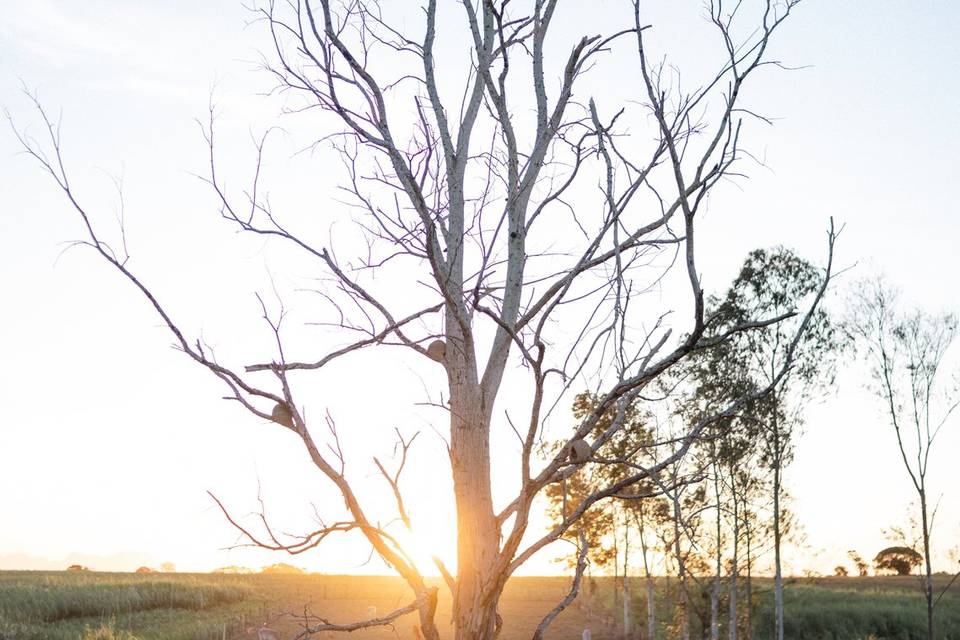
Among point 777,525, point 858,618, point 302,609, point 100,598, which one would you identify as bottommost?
point 858,618

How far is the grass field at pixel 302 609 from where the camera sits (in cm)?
2266

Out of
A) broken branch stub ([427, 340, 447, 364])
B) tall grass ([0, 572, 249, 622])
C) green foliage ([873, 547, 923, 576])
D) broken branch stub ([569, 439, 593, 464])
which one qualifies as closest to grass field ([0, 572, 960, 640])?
tall grass ([0, 572, 249, 622])

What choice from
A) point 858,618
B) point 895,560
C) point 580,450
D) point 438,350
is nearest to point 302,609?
point 858,618

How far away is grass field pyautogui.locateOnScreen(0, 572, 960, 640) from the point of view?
22.7 meters

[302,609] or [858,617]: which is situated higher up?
[302,609]

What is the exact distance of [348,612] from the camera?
27.7 meters

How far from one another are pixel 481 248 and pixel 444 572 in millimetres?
1555

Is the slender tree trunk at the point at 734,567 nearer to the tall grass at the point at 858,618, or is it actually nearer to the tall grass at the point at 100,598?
the tall grass at the point at 858,618

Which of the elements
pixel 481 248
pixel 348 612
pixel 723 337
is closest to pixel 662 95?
pixel 723 337

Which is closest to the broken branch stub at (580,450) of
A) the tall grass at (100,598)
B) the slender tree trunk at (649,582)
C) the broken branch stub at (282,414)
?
the broken branch stub at (282,414)

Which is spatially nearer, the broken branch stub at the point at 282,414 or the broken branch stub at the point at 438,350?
the broken branch stub at the point at 282,414

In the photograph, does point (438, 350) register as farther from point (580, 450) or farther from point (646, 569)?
point (646, 569)

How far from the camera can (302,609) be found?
2827 cm

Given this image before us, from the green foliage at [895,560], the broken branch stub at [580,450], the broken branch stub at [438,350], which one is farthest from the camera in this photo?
the green foliage at [895,560]
